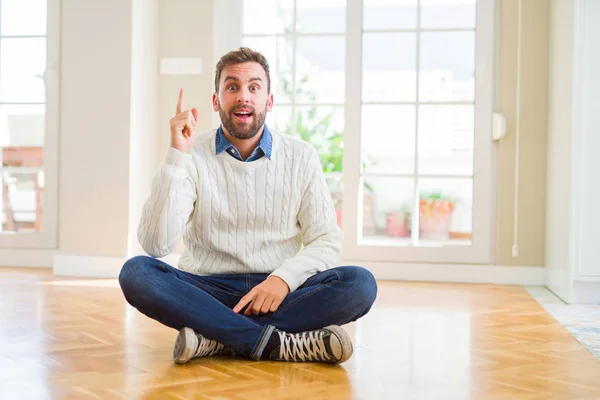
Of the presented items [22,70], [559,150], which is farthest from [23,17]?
[559,150]

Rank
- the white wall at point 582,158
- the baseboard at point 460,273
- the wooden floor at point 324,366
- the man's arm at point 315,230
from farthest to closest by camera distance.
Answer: the baseboard at point 460,273 → the white wall at point 582,158 → the man's arm at point 315,230 → the wooden floor at point 324,366

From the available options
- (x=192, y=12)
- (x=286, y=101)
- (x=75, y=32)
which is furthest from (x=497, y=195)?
(x=75, y=32)

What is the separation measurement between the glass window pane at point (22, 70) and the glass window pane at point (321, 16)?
1.68 metres

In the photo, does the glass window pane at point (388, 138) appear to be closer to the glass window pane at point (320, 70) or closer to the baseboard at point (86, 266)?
the glass window pane at point (320, 70)

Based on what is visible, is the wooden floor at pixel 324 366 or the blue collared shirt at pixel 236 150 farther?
the blue collared shirt at pixel 236 150

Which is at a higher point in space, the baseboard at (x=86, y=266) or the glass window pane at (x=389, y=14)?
the glass window pane at (x=389, y=14)

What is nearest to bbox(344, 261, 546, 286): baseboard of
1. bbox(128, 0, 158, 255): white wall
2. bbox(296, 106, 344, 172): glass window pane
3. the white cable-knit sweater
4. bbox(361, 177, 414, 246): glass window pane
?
bbox(361, 177, 414, 246): glass window pane

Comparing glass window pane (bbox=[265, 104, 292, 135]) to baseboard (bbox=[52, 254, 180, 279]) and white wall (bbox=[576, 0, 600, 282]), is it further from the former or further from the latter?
white wall (bbox=[576, 0, 600, 282])

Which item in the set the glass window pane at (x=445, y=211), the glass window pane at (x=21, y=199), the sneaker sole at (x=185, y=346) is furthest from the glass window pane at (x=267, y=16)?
the sneaker sole at (x=185, y=346)

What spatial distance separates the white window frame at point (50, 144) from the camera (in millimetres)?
5434

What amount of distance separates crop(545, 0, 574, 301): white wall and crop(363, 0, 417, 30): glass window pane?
0.84 meters

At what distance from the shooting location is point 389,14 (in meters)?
5.27

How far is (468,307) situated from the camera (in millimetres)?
3988

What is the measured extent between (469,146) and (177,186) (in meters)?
3.01
